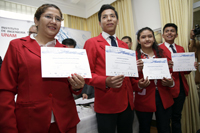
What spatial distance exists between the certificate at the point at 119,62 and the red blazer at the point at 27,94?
489 millimetres

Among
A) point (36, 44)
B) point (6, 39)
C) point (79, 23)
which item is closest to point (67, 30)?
point (79, 23)

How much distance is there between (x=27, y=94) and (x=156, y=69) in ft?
4.60

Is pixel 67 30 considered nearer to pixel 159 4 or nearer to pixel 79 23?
pixel 79 23

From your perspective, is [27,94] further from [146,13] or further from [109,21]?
[146,13]

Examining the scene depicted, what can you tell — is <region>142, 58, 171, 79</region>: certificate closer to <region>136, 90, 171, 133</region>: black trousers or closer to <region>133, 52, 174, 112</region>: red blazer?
<region>133, 52, 174, 112</region>: red blazer

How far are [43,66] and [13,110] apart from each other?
36 cm

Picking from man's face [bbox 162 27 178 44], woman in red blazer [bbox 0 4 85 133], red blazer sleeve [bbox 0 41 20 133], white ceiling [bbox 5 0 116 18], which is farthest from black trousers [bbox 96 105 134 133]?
white ceiling [bbox 5 0 116 18]

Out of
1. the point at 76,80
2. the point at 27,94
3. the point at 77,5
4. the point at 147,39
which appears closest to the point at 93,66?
the point at 76,80

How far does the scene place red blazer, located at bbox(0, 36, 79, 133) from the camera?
0.87 metres

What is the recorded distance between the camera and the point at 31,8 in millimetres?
4691

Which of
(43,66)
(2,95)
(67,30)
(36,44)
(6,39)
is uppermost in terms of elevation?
(67,30)

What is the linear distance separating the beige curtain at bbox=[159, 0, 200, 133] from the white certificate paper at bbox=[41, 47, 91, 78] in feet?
9.01

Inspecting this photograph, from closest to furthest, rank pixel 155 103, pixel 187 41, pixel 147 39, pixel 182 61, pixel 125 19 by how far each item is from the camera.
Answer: pixel 155 103 → pixel 147 39 → pixel 182 61 → pixel 187 41 → pixel 125 19

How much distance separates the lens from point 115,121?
1.38 meters
